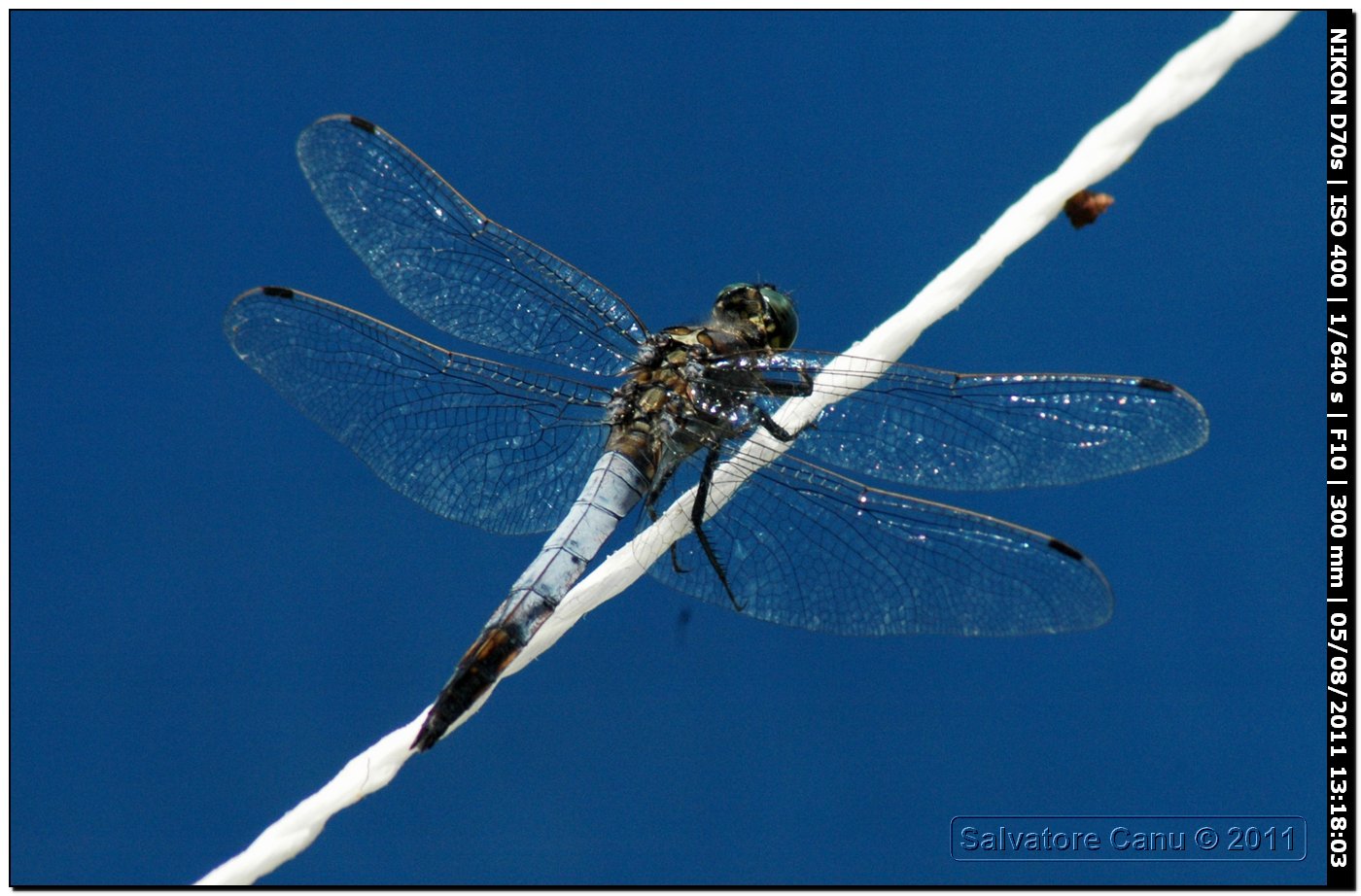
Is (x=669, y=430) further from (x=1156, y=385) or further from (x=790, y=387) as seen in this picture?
(x=1156, y=385)

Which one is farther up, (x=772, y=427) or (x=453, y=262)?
(x=453, y=262)

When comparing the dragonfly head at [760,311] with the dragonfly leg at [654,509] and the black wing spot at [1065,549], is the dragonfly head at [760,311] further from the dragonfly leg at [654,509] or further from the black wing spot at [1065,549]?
the black wing spot at [1065,549]

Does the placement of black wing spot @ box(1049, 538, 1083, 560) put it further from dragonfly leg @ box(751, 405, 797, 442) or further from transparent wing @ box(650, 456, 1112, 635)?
dragonfly leg @ box(751, 405, 797, 442)

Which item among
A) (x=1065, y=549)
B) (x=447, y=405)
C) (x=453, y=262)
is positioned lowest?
(x=1065, y=549)


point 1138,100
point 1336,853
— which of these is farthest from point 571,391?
point 1336,853

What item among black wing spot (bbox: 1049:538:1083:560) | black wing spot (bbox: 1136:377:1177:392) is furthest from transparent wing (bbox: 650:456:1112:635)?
black wing spot (bbox: 1136:377:1177:392)

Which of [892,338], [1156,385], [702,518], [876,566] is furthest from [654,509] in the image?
[1156,385]

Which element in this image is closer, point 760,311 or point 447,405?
point 447,405
